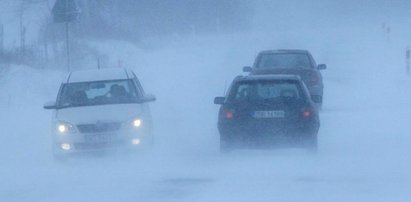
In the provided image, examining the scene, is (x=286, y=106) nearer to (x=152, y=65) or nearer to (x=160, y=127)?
(x=160, y=127)

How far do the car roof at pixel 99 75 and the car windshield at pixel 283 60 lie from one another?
282 inches

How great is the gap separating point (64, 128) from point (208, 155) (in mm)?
2576

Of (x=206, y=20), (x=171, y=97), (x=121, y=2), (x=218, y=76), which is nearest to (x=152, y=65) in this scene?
(x=218, y=76)

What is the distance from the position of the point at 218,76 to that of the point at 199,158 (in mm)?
19461

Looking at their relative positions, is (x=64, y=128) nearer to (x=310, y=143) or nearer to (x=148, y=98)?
(x=148, y=98)

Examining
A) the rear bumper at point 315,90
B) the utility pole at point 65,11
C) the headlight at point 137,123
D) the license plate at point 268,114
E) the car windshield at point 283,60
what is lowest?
the headlight at point 137,123

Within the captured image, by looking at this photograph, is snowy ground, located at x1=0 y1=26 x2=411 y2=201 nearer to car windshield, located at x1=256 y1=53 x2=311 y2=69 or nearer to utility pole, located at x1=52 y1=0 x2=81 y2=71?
car windshield, located at x1=256 y1=53 x2=311 y2=69

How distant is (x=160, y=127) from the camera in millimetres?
22484

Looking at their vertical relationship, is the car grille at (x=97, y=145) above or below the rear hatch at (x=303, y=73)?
below

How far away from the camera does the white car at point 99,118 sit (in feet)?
53.2

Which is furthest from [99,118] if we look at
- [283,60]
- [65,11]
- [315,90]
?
[283,60]

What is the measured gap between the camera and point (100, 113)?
16484 millimetres

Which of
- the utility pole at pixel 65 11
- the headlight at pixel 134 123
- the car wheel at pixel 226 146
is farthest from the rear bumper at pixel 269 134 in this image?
the utility pole at pixel 65 11

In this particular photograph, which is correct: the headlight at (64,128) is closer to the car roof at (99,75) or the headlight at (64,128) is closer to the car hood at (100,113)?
the car hood at (100,113)
